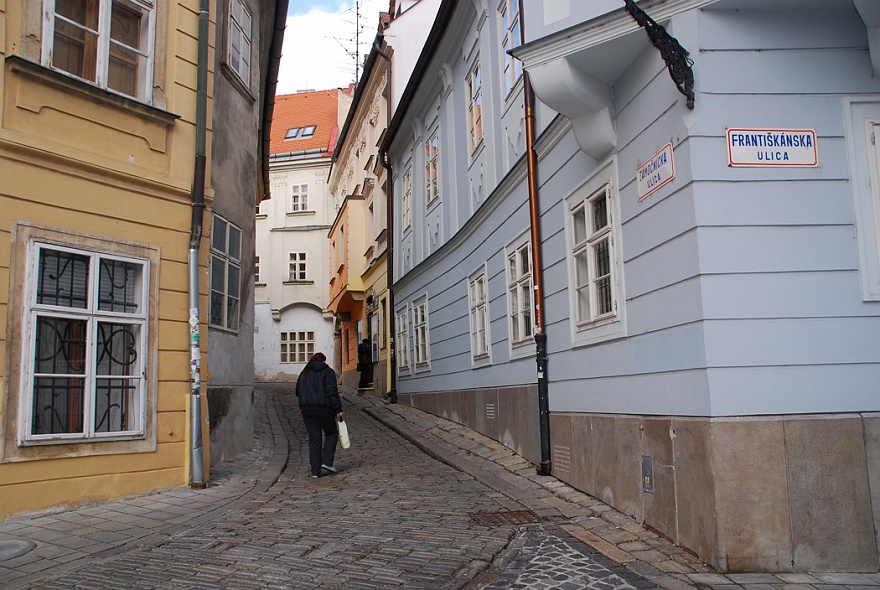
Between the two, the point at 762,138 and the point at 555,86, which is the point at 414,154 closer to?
the point at 555,86

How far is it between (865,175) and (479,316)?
7970mm

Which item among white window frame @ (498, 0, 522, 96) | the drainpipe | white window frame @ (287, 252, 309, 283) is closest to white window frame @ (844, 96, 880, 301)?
white window frame @ (498, 0, 522, 96)

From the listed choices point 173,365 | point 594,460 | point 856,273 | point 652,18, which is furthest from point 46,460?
point 856,273

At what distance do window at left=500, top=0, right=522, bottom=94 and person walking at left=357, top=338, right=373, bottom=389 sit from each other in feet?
50.3

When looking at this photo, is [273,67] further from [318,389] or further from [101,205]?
[101,205]

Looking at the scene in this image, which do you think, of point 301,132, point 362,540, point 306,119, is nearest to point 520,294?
point 362,540

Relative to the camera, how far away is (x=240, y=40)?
1240 cm

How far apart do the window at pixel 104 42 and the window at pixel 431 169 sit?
8050mm

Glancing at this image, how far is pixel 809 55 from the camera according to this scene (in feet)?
20.4

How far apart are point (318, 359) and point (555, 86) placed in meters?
5.47

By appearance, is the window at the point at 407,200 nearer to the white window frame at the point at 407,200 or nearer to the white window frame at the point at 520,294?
the white window frame at the point at 407,200

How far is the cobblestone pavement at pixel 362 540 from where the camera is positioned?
5508mm

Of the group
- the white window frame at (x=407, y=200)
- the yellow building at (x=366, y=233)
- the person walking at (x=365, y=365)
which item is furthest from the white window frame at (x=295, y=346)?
the white window frame at (x=407, y=200)

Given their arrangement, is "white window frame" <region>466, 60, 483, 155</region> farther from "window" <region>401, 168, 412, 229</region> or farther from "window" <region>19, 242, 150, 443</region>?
"window" <region>19, 242, 150, 443</region>
